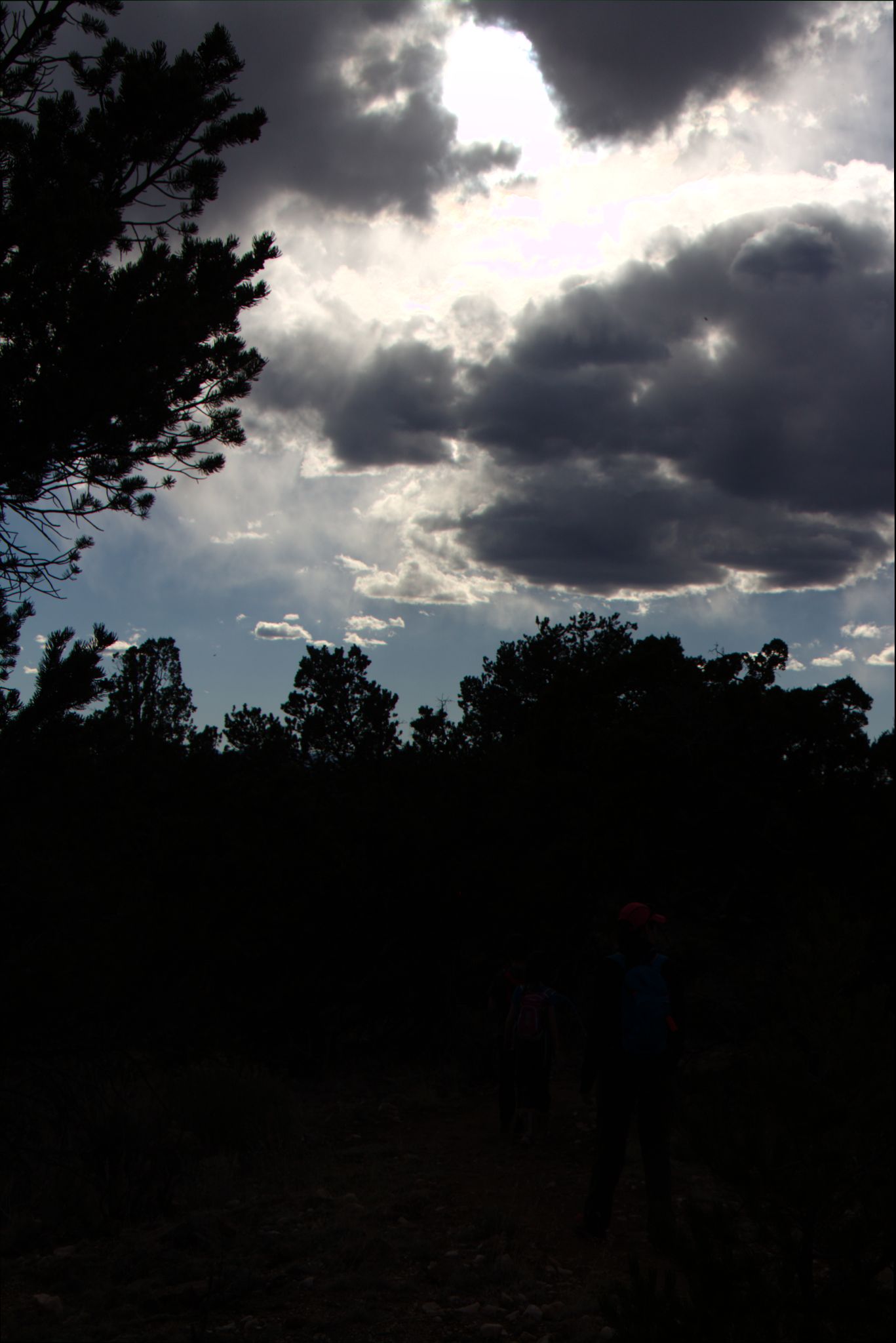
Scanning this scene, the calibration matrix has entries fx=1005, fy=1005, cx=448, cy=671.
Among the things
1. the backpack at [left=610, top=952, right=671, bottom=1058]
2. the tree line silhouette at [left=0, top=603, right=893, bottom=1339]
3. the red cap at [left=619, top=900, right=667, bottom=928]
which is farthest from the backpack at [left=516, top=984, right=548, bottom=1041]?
the red cap at [left=619, top=900, right=667, bottom=928]

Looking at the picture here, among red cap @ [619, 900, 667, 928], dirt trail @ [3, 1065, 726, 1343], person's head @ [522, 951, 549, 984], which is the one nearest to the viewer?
dirt trail @ [3, 1065, 726, 1343]

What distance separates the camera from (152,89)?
5.98 m

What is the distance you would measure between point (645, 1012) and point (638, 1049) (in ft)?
0.66

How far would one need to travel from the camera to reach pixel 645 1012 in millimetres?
5516

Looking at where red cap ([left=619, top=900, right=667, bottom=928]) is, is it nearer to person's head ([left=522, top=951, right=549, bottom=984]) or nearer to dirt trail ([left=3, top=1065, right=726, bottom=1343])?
dirt trail ([left=3, top=1065, right=726, bottom=1343])

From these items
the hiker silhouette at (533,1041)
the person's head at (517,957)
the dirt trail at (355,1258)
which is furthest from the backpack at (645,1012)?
the person's head at (517,957)

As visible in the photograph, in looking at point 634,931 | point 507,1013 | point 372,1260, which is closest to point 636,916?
point 634,931

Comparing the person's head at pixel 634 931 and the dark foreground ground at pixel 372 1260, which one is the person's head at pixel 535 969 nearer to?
the dark foreground ground at pixel 372 1260

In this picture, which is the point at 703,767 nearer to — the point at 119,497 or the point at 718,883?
the point at 718,883

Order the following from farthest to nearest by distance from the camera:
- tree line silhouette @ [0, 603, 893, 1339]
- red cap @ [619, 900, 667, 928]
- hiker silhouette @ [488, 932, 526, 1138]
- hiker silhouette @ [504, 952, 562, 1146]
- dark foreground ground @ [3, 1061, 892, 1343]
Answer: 1. tree line silhouette @ [0, 603, 893, 1339]
2. hiker silhouette @ [488, 932, 526, 1138]
3. hiker silhouette @ [504, 952, 562, 1146]
4. red cap @ [619, 900, 667, 928]
5. dark foreground ground @ [3, 1061, 892, 1343]

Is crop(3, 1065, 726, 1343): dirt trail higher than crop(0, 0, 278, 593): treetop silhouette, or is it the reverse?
crop(0, 0, 278, 593): treetop silhouette

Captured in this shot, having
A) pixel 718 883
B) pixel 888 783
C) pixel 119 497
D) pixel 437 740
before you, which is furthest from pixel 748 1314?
pixel 437 740

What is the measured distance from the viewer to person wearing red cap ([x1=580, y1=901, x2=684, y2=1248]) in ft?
18.1

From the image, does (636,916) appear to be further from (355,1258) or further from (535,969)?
(535,969)
